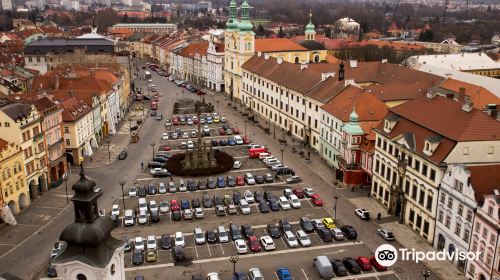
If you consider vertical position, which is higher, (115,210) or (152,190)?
(152,190)

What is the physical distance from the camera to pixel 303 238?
56.5 metres

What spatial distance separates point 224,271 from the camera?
167 ft

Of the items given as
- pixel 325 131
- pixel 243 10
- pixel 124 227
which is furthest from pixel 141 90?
pixel 124 227

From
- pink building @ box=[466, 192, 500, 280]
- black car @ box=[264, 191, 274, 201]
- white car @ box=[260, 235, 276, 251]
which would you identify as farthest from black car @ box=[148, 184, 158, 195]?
pink building @ box=[466, 192, 500, 280]

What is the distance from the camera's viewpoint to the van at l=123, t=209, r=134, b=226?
60.5 m

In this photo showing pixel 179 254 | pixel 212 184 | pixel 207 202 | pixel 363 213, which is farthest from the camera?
pixel 212 184

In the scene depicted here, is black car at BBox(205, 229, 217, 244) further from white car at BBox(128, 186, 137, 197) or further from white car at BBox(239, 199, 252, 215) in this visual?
white car at BBox(128, 186, 137, 197)

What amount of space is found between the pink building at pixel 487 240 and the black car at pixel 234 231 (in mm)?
23129

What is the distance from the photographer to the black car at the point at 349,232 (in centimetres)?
5675

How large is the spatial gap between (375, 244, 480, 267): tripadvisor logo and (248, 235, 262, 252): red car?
11.9 metres

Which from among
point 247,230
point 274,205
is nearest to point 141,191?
point 274,205

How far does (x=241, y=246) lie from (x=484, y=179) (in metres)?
24.3

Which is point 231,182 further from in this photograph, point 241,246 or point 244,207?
point 241,246

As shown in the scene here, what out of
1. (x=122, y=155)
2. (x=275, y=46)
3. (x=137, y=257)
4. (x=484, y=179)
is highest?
(x=275, y=46)
